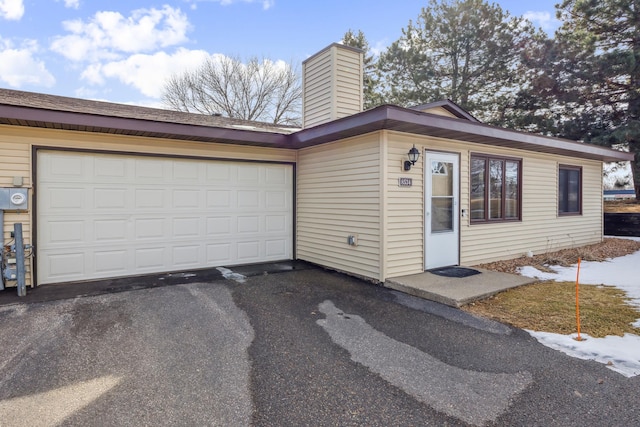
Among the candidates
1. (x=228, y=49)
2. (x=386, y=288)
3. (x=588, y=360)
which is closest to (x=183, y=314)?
(x=386, y=288)

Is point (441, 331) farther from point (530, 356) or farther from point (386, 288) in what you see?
point (386, 288)

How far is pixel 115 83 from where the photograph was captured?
1569cm

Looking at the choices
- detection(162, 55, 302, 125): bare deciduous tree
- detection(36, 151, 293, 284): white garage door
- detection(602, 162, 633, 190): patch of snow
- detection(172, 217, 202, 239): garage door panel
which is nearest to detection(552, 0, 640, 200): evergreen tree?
detection(602, 162, 633, 190): patch of snow

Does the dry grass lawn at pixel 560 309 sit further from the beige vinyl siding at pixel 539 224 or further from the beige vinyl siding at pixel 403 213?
the beige vinyl siding at pixel 539 224

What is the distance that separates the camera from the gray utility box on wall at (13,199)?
4.93 meters

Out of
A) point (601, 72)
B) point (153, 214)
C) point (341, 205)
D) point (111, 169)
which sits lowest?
point (153, 214)

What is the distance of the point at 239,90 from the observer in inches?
787

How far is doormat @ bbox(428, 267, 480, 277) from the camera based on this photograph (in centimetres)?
576

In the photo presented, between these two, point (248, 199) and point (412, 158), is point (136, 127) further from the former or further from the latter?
point (412, 158)

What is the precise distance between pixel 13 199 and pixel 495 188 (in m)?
8.19

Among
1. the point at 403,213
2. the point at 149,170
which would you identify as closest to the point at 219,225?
the point at 149,170

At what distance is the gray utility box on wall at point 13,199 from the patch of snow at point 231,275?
119 inches

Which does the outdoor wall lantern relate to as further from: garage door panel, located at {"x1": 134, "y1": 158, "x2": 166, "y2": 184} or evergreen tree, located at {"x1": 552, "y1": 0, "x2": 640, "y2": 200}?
evergreen tree, located at {"x1": 552, "y1": 0, "x2": 640, "y2": 200}

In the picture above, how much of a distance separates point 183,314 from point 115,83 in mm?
15458
